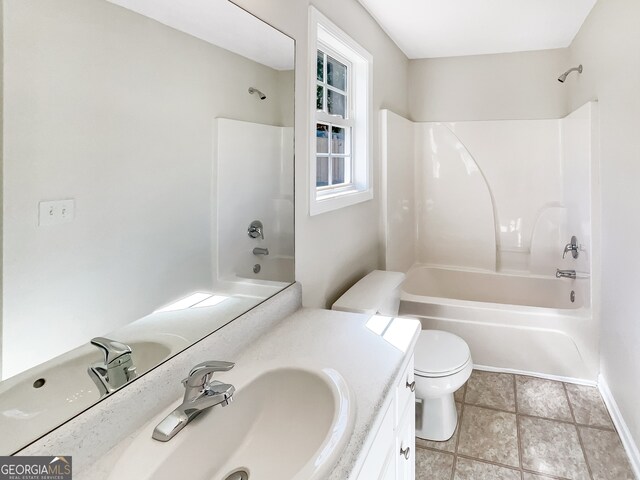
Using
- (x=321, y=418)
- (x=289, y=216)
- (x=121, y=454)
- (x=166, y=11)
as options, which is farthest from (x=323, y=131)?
(x=121, y=454)

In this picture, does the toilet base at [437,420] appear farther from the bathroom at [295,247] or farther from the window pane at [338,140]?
the window pane at [338,140]

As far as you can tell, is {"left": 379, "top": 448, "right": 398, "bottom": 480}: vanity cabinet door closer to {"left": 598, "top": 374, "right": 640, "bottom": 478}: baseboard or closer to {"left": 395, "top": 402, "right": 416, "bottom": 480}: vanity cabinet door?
{"left": 395, "top": 402, "right": 416, "bottom": 480}: vanity cabinet door

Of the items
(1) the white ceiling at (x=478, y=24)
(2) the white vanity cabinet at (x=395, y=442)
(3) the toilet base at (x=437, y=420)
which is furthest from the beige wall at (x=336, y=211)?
(3) the toilet base at (x=437, y=420)

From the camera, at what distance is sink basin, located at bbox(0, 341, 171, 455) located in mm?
707

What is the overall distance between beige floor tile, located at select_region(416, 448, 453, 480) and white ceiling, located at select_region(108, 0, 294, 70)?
1954 millimetres

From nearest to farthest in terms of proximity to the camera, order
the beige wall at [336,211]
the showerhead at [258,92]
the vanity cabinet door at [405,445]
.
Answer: the vanity cabinet door at [405,445]
the showerhead at [258,92]
the beige wall at [336,211]

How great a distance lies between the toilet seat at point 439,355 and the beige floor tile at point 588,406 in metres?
0.79

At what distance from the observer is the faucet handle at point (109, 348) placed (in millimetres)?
873

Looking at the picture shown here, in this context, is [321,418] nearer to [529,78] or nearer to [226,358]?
[226,358]

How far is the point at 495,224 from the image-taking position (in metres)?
3.75

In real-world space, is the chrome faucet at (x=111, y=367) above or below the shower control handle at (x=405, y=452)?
above

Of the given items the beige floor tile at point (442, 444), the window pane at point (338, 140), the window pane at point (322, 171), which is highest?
the window pane at point (338, 140)

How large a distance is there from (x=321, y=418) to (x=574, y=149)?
9.95 ft

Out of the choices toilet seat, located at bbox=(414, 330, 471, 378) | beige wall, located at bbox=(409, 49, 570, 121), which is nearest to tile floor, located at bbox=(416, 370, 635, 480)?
toilet seat, located at bbox=(414, 330, 471, 378)
